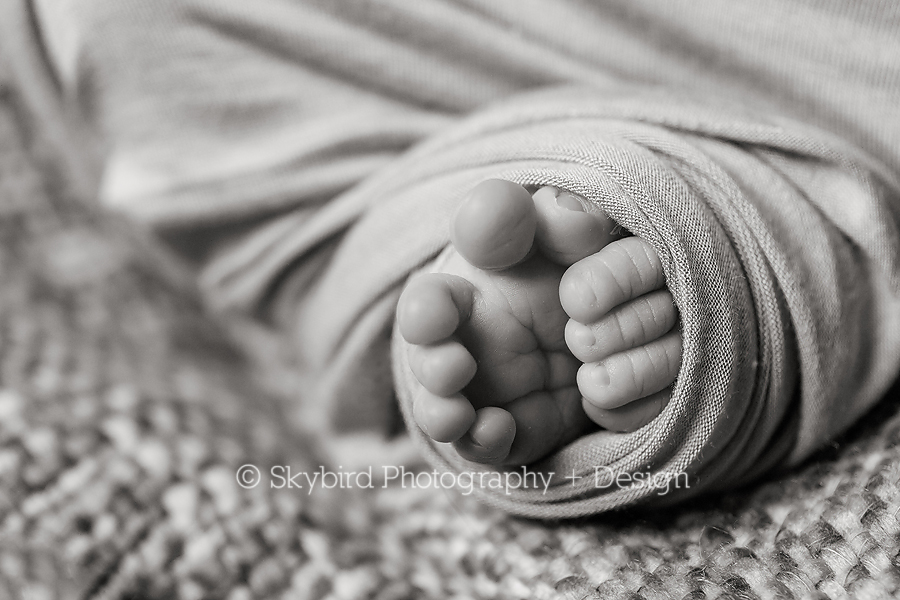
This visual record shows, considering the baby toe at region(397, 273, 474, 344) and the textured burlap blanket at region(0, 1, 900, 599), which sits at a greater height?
the baby toe at region(397, 273, 474, 344)

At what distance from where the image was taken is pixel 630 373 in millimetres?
419

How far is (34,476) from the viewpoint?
0.52 m

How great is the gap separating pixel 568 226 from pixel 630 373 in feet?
0.29

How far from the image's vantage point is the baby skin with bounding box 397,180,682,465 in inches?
15.8

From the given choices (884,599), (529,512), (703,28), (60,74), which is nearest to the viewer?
(884,599)

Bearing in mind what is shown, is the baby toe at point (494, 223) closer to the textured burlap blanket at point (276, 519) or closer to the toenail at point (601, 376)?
the toenail at point (601, 376)

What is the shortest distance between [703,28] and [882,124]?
154 mm

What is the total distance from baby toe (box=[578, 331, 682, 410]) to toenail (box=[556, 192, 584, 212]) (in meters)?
0.09

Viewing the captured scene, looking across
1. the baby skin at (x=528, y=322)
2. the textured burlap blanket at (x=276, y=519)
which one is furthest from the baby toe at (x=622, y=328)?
the textured burlap blanket at (x=276, y=519)

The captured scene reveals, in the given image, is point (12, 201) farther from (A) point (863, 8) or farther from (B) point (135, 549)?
(A) point (863, 8)

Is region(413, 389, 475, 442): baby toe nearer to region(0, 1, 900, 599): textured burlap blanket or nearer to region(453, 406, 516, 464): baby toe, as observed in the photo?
region(453, 406, 516, 464): baby toe

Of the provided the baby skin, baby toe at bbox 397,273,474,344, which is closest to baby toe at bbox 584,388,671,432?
the baby skin

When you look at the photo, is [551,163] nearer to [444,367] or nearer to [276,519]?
[444,367]

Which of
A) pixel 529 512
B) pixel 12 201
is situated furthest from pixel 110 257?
pixel 529 512
